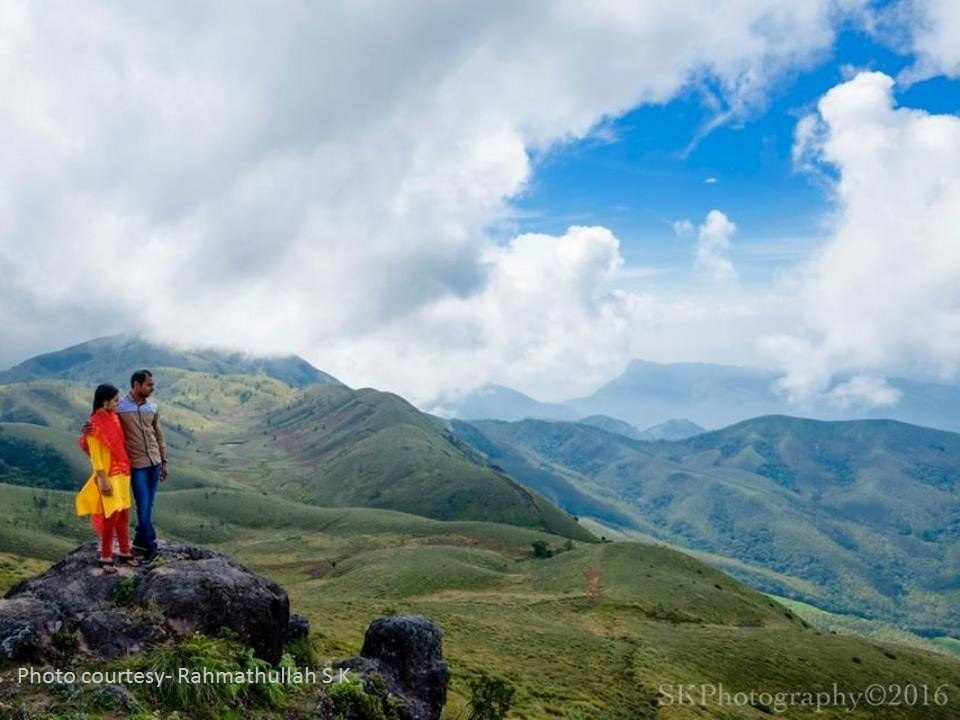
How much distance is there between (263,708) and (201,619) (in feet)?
11.6

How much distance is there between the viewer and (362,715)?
17.1 meters

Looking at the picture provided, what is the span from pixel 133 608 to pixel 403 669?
32.8 feet

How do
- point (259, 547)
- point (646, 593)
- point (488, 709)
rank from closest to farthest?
point (488, 709)
point (646, 593)
point (259, 547)

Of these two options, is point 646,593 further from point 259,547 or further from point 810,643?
point 259,547

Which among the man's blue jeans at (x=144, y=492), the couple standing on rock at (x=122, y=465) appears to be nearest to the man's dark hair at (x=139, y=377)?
the couple standing on rock at (x=122, y=465)

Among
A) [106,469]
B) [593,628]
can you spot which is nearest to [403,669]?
[106,469]

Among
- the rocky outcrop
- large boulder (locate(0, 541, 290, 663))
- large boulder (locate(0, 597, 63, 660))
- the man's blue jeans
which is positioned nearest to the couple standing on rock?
the man's blue jeans

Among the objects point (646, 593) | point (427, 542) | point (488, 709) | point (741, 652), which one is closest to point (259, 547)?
point (427, 542)

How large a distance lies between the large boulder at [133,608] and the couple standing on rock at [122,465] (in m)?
0.96

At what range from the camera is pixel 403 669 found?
21.9 m

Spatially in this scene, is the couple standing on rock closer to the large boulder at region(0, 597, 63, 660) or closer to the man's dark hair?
the man's dark hair

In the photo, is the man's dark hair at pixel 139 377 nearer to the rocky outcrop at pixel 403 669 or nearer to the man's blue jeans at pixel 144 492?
the man's blue jeans at pixel 144 492

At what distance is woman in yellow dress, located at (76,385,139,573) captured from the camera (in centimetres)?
1727

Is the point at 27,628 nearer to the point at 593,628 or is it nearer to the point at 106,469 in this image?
the point at 106,469
